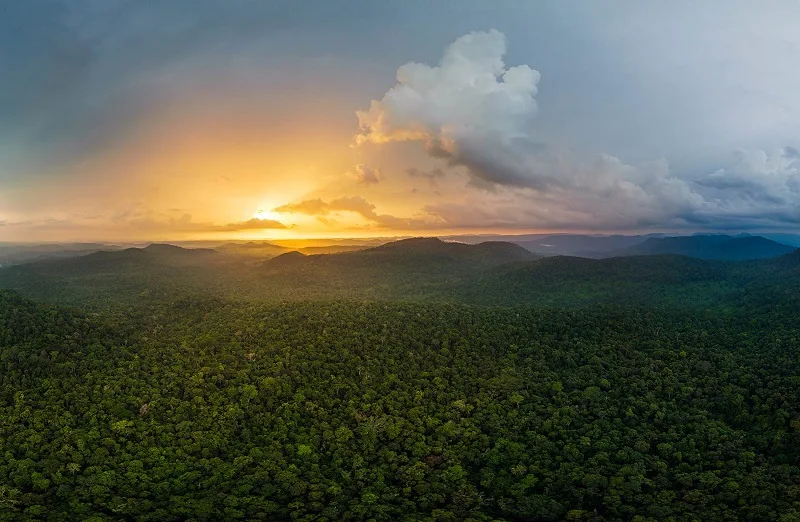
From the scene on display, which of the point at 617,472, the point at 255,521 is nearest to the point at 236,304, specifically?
the point at 255,521

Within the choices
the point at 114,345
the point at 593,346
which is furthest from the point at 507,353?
the point at 114,345

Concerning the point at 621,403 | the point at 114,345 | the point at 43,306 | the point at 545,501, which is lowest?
the point at 545,501

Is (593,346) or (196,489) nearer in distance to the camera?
(196,489)

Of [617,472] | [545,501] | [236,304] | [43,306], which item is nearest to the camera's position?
[545,501]

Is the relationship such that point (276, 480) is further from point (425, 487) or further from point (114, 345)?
point (114, 345)

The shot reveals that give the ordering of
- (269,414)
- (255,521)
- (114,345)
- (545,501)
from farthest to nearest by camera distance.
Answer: (114,345)
(269,414)
(545,501)
(255,521)

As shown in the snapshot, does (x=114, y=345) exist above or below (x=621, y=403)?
above
